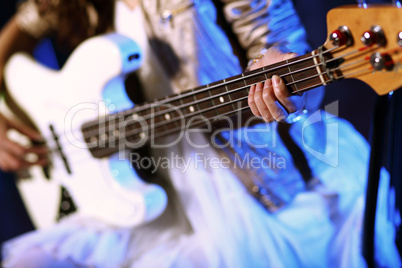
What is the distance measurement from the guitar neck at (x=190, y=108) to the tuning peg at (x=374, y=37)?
66 mm

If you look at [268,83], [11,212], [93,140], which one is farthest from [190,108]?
[11,212]

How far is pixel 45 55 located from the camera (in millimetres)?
1176

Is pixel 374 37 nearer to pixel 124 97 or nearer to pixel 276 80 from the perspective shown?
pixel 276 80

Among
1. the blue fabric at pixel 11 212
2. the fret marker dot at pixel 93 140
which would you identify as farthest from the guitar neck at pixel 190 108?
the blue fabric at pixel 11 212

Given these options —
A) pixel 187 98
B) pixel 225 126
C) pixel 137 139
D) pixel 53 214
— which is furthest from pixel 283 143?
pixel 53 214

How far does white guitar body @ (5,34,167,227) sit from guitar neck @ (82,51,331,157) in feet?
0.14

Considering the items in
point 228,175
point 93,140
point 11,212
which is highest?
point 93,140

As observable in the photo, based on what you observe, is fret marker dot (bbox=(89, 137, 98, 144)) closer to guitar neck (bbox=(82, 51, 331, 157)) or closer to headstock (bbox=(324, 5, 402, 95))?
guitar neck (bbox=(82, 51, 331, 157))

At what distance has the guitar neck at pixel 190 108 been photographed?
1.97ft

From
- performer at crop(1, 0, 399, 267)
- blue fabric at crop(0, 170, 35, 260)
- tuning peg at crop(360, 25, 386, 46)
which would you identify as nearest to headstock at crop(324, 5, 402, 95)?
tuning peg at crop(360, 25, 386, 46)

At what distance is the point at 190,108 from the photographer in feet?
2.48

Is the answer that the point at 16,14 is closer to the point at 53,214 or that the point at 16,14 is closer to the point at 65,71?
the point at 65,71

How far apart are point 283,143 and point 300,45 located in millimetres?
209

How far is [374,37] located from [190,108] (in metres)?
0.36
